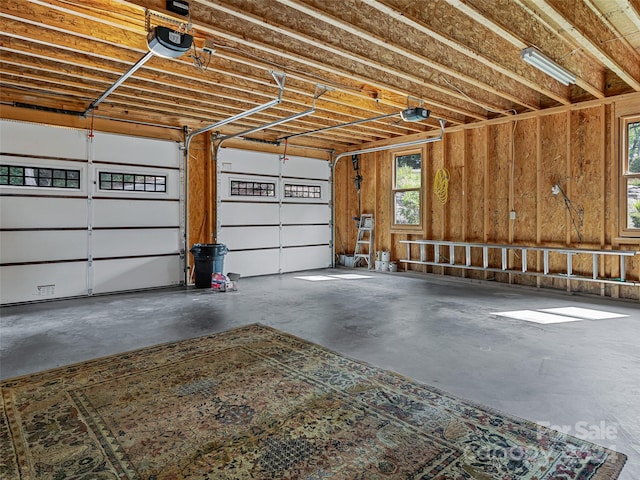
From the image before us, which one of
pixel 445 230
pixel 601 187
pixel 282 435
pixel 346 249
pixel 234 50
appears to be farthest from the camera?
pixel 346 249

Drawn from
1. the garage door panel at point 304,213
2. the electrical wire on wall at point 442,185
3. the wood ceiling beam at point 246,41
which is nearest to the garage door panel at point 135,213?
the garage door panel at point 304,213

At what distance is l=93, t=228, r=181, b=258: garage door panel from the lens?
6.91 meters

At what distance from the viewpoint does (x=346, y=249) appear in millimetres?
10820

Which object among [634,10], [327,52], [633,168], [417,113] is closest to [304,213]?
[417,113]

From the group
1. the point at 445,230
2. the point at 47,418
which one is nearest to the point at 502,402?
the point at 47,418

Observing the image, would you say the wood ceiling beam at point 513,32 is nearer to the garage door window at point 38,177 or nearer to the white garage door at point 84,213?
the white garage door at point 84,213

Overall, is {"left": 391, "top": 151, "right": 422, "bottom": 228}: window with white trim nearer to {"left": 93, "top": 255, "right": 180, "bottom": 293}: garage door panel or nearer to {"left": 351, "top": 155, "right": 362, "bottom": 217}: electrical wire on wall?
{"left": 351, "top": 155, "right": 362, "bottom": 217}: electrical wire on wall

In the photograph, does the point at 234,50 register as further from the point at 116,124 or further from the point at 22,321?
the point at 22,321

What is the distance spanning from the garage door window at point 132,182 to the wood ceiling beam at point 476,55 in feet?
17.3

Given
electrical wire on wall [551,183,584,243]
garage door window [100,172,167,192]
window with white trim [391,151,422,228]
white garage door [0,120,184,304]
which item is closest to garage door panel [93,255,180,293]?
white garage door [0,120,184,304]

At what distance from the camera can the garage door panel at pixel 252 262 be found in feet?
28.4

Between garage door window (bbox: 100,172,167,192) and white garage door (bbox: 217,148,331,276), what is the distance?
1181 mm

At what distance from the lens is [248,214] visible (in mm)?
8859

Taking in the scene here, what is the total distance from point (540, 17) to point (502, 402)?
3810 millimetres
